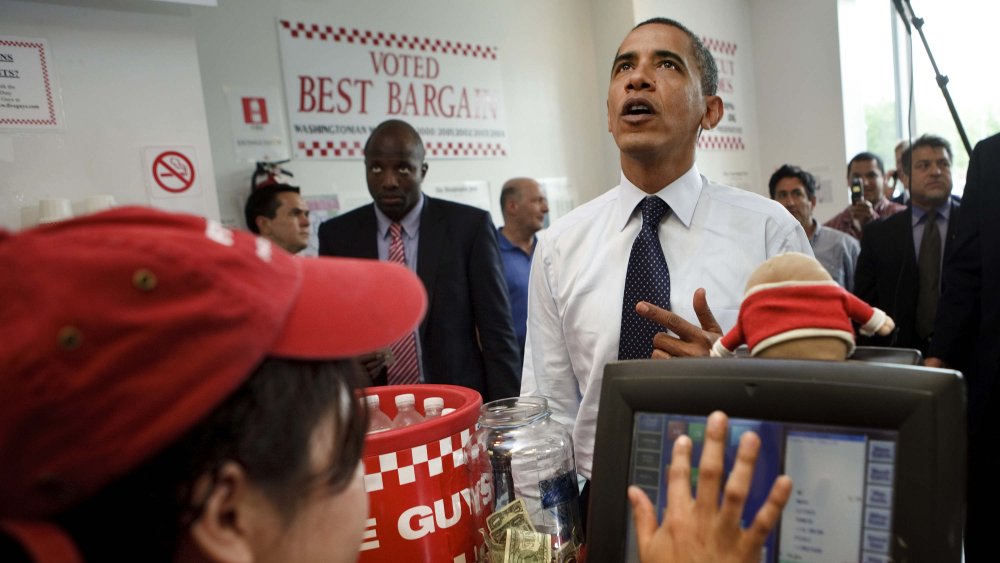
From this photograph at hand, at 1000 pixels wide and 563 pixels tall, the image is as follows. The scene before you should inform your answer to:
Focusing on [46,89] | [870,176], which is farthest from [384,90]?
[870,176]

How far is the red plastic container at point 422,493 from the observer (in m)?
0.85

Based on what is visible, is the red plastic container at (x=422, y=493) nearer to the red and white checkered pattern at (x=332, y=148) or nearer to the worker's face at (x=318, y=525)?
the worker's face at (x=318, y=525)

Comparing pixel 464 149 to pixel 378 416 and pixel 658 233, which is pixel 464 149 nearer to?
pixel 658 233

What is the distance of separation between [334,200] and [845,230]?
3.48 metres

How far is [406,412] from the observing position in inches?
42.1

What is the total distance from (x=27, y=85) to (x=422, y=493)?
2211mm

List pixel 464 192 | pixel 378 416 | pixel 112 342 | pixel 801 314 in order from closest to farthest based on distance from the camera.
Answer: pixel 112 342, pixel 801 314, pixel 378 416, pixel 464 192

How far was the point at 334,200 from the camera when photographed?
3.58m

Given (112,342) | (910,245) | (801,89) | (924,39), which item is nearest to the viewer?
(112,342)

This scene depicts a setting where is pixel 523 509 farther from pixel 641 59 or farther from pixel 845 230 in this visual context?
pixel 845 230

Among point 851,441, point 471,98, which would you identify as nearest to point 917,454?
point 851,441

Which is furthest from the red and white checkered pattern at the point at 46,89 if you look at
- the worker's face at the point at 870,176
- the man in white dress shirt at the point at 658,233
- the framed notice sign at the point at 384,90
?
the worker's face at the point at 870,176

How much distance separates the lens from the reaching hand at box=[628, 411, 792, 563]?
0.57m

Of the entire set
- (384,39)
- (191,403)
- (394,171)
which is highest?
(384,39)
